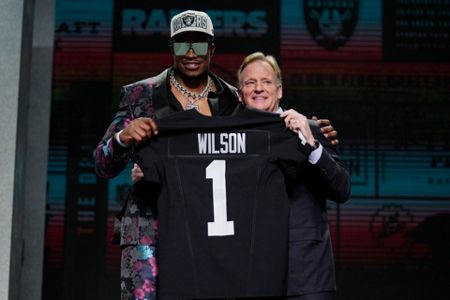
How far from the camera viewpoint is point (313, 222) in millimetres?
2434

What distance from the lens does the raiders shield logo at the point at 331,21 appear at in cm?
486

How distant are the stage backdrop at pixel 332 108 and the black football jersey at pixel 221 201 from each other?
239 cm

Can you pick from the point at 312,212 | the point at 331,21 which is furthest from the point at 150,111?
the point at 331,21

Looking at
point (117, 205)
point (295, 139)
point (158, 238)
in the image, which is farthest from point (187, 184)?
point (117, 205)

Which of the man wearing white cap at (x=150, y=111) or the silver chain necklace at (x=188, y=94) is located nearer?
the man wearing white cap at (x=150, y=111)

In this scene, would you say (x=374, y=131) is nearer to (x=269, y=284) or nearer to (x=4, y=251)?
(x=4, y=251)

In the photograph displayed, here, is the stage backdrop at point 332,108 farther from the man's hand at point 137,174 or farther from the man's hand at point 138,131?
the man's hand at point 138,131

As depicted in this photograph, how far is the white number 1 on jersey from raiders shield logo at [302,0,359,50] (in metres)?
2.64

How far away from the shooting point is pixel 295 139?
242cm

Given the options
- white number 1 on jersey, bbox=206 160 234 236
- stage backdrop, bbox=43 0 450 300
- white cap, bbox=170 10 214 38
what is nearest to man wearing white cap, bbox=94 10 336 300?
white cap, bbox=170 10 214 38

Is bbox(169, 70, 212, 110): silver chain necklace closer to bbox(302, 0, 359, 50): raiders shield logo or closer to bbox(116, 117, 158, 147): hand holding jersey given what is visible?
bbox(116, 117, 158, 147): hand holding jersey

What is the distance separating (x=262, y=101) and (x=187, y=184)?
1.35 feet

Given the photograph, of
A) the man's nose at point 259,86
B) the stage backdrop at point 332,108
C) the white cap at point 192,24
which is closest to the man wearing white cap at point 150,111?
the white cap at point 192,24

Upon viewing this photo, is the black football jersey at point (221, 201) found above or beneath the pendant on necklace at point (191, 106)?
beneath
